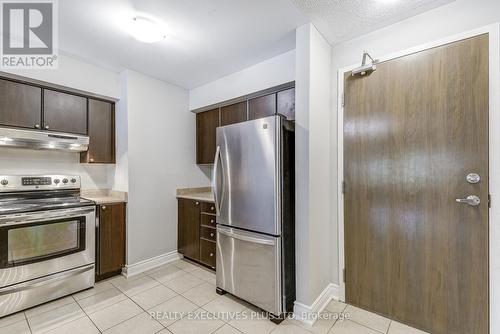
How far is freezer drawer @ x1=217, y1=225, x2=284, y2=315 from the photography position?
1833mm

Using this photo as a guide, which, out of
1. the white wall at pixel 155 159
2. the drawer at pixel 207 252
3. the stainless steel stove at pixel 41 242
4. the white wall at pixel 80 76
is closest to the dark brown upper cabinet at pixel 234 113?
the white wall at pixel 155 159

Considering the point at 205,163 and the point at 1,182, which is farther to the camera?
the point at 205,163

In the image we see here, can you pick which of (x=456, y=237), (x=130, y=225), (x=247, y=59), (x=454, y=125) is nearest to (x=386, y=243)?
(x=456, y=237)

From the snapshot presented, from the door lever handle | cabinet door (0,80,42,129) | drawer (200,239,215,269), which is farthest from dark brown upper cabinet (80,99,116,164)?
the door lever handle

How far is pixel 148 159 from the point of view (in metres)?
2.87

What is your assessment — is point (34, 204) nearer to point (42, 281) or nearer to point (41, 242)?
point (41, 242)

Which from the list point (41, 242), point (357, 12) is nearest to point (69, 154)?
point (41, 242)

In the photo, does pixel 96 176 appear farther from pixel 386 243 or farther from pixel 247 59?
pixel 386 243

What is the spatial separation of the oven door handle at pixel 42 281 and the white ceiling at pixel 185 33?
2.18 meters

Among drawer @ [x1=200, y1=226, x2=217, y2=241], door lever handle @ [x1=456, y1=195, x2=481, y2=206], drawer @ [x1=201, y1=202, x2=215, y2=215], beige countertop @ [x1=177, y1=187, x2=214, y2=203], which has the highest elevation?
door lever handle @ [x1=456, y1=195, x2=481, y2=206]

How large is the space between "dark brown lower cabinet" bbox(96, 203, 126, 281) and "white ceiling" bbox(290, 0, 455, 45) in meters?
2.67

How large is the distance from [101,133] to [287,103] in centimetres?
223

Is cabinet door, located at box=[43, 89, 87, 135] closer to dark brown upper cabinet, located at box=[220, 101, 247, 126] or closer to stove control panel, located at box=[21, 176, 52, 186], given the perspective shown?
stove control panel, located at box=[21, 176, 52, 186]

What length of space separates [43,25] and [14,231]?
5.73ft
